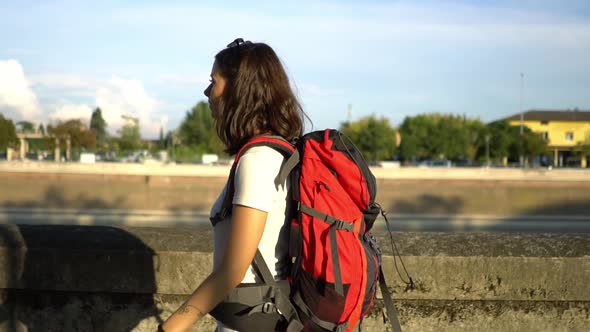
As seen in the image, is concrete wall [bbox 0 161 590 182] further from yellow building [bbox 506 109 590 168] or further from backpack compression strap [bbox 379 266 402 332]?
backpack compression strap [bbox 379 266 402 332]

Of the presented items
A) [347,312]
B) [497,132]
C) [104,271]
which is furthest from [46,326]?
[497,132]

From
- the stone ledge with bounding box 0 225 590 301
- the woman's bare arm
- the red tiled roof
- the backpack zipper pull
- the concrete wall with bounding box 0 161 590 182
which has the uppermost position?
the red tiled roof

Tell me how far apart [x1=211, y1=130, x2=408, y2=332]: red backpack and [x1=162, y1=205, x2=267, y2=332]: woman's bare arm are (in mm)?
83

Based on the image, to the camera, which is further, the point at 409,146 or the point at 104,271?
the point at 409,146

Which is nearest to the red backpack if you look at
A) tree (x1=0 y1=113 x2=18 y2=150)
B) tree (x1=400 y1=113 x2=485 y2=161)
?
tree (x1=0 y1=113 x2=18 y2=150)

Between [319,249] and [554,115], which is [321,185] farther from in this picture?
[554,115]

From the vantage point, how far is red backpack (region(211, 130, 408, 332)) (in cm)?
158

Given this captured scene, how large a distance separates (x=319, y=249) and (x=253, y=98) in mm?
430

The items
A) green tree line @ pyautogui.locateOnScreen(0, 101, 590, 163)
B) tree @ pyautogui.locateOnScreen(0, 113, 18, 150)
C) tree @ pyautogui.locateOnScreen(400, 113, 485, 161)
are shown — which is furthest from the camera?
tree @ pyautogui.locateOnScreen(400, 113, 485, 161)

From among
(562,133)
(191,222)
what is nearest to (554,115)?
(562,133)

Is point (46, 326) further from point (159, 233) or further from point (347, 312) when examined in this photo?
point (347, 312)

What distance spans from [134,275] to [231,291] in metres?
1.20

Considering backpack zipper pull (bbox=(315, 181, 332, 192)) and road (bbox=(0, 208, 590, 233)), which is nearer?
backpack zipper pull (bbox=(315, 181, 332, 192))

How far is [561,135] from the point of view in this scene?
310 ft
